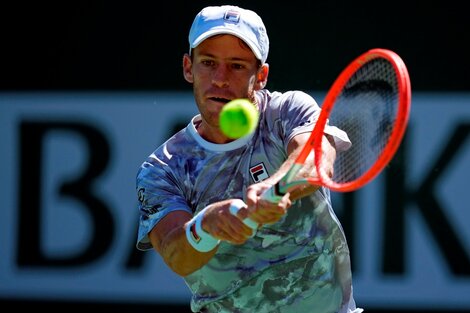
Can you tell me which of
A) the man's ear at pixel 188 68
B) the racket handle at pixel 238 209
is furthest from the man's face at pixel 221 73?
the racket handle at pixel 238 209

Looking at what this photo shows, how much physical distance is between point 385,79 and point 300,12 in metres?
2.30

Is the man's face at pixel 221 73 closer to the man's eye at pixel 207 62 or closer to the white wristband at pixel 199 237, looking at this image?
the man's eye at pixel 207 62

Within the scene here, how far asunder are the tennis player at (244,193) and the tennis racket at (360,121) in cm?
10

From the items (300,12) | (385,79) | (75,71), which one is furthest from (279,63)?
(385,79)

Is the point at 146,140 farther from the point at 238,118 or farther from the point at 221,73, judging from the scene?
the point at 238,118

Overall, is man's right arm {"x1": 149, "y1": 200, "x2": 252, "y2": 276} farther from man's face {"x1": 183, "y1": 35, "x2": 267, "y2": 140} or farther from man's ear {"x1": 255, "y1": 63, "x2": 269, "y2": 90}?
man's ear {"x1": 255, "y1": 63, "x2": 269, "y2": 90}

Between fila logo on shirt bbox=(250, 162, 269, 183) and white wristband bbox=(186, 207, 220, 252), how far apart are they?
344mm

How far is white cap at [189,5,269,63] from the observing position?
3.59 metres

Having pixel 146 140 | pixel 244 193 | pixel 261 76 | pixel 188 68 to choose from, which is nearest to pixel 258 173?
pixel 244 193

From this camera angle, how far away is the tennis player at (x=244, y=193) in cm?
361

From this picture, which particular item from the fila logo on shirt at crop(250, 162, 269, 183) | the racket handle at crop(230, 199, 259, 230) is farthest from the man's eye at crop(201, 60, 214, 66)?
the racket handle at crop(230, 199, 259, 230)

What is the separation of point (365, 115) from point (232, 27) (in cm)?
59

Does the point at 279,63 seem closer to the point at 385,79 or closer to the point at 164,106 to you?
the point at 164,106

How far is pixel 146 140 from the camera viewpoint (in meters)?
5.98
